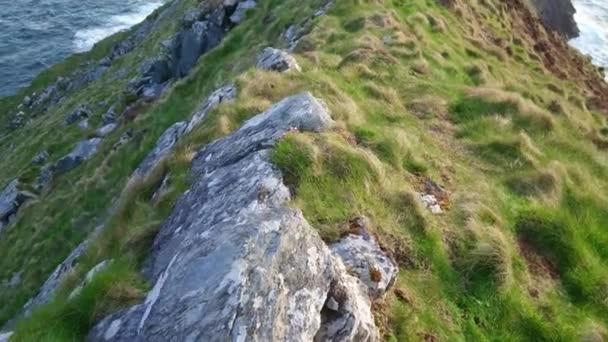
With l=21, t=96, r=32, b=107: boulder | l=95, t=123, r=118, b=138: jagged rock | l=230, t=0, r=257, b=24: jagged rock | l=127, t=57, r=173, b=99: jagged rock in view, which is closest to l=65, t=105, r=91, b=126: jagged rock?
l=127, t=57, r=173, b=99: jagged rock

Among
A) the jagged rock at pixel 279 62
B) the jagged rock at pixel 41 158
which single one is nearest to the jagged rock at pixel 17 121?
the jagged rock at pixel 41 158

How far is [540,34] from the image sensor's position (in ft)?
116

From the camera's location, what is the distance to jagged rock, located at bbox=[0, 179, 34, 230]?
28.6m

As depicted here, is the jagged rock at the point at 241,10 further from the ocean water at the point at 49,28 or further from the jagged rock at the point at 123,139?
the ocean water at the point at 49,28

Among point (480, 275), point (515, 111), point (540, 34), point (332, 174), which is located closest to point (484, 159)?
point (515, 111)

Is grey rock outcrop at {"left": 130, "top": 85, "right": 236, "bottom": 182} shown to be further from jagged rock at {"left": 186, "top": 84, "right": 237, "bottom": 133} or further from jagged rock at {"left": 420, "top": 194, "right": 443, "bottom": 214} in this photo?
jagged rock at {"left": 420, "top": 194, "right": 443, "bottom": 214}

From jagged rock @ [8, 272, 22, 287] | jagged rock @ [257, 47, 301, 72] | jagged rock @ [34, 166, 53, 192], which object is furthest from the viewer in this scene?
jagged rock @ [34, 166, 53, 192]

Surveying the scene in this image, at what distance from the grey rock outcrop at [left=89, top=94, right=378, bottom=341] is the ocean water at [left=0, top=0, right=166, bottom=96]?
58.2 metres

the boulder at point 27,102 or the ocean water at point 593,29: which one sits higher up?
the ocean water at point 593,29

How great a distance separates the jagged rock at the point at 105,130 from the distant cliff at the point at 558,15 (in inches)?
1193

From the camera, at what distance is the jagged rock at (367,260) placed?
9.70 metres

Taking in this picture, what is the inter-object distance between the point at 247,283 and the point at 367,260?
9.64 ft

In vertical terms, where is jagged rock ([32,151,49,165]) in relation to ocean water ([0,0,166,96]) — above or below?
above

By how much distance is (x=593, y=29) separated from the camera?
4931 centimetres
